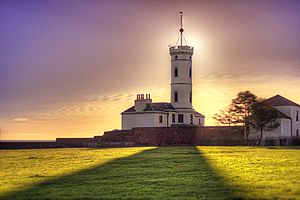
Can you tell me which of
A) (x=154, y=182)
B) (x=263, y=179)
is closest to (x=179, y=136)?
(x=263, y=179)

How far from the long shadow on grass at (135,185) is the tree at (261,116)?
41.0 meters

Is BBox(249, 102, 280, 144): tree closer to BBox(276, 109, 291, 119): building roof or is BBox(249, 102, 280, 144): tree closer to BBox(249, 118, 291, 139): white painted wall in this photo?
BBox(249, 118, 291, 139): white painted wall

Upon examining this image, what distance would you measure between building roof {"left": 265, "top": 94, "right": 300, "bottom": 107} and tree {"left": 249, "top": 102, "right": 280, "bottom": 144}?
6407mm

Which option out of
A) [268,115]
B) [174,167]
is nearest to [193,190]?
[174,167]

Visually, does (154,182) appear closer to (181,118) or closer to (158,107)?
(158,107)

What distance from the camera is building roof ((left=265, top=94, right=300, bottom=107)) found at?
69.2 metres

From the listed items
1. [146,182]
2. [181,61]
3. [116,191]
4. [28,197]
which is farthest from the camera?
[181,61]

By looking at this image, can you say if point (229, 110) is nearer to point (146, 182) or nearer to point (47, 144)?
point (47, 144)

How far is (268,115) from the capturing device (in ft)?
204

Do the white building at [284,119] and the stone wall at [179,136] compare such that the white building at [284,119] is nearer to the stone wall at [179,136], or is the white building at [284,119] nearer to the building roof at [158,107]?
the stone wall at [179,136]

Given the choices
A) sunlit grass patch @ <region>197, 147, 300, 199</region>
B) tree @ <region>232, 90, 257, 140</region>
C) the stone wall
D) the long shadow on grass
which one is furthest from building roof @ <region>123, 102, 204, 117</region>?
the long shadow on grass

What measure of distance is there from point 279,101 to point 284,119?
4337mm

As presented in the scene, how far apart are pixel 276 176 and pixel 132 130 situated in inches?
2082

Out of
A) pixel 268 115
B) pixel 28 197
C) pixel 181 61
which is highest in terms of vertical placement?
pixel 181 61
